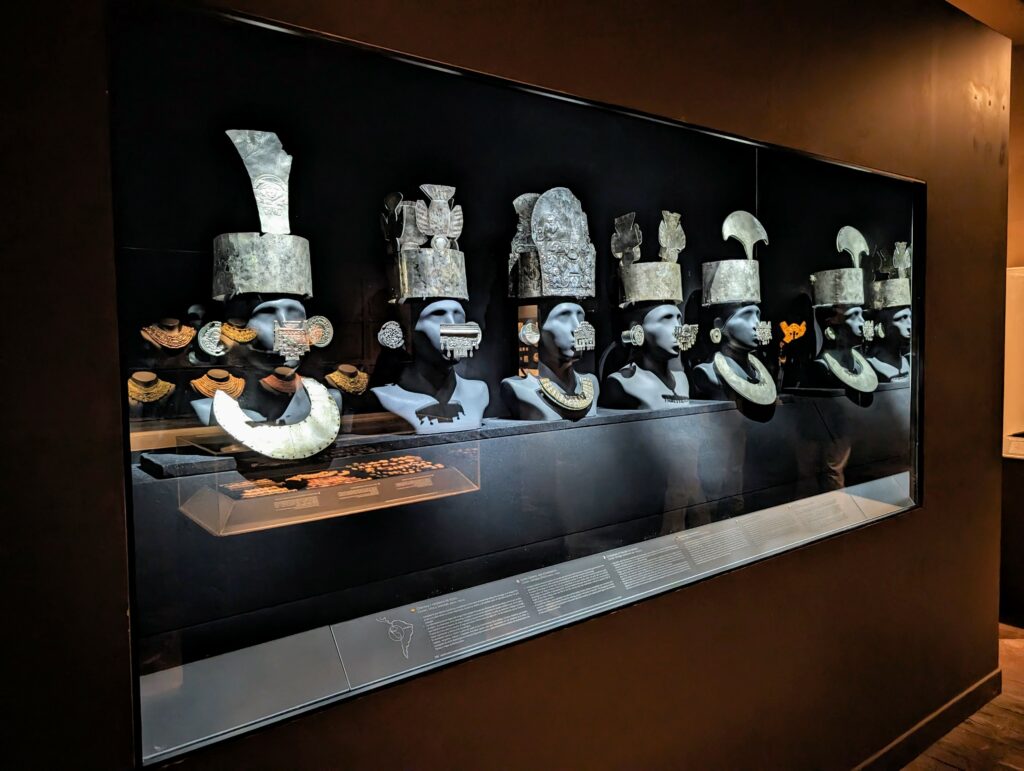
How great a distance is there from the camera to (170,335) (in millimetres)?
1271

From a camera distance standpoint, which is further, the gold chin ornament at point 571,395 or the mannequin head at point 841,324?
the mannequin head at point 841,324

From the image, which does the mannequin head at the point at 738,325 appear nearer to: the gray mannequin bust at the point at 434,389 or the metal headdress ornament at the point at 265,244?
the gray mannequin bust at the point at 434,389

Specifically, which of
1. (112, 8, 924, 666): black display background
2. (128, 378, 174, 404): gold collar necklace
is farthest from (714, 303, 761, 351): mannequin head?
(128, 378, 174, 404): gold collar necklace

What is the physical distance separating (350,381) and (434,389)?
22 cm

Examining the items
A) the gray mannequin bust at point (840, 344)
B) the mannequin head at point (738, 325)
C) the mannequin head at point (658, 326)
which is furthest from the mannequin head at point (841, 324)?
the mannequin head at point (658, 326)

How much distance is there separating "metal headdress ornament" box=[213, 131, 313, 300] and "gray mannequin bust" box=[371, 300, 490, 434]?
28 cm

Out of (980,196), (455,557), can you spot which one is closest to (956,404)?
(980,196)

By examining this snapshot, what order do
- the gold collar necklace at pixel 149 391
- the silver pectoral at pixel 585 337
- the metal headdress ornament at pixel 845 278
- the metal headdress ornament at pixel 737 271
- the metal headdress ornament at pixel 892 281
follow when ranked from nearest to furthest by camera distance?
the gold collar necklace at pixel 149 391 < the silver pectoral at pixel 585 337 < the metal headdress ornament at pixel 737 271 < the metal headdress ornament at pixel 845 278 < the metal headdress ornament at pixel 892 281

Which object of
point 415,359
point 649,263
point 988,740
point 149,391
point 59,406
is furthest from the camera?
Result: point 988,740

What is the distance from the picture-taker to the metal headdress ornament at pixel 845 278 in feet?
8.44

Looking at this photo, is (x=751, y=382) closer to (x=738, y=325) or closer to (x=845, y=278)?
(x=738, y=325)

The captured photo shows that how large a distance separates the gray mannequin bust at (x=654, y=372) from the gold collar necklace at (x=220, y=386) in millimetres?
1000

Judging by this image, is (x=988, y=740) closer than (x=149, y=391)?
No

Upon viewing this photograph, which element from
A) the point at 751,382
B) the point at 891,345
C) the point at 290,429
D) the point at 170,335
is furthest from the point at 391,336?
the point at 891,345
